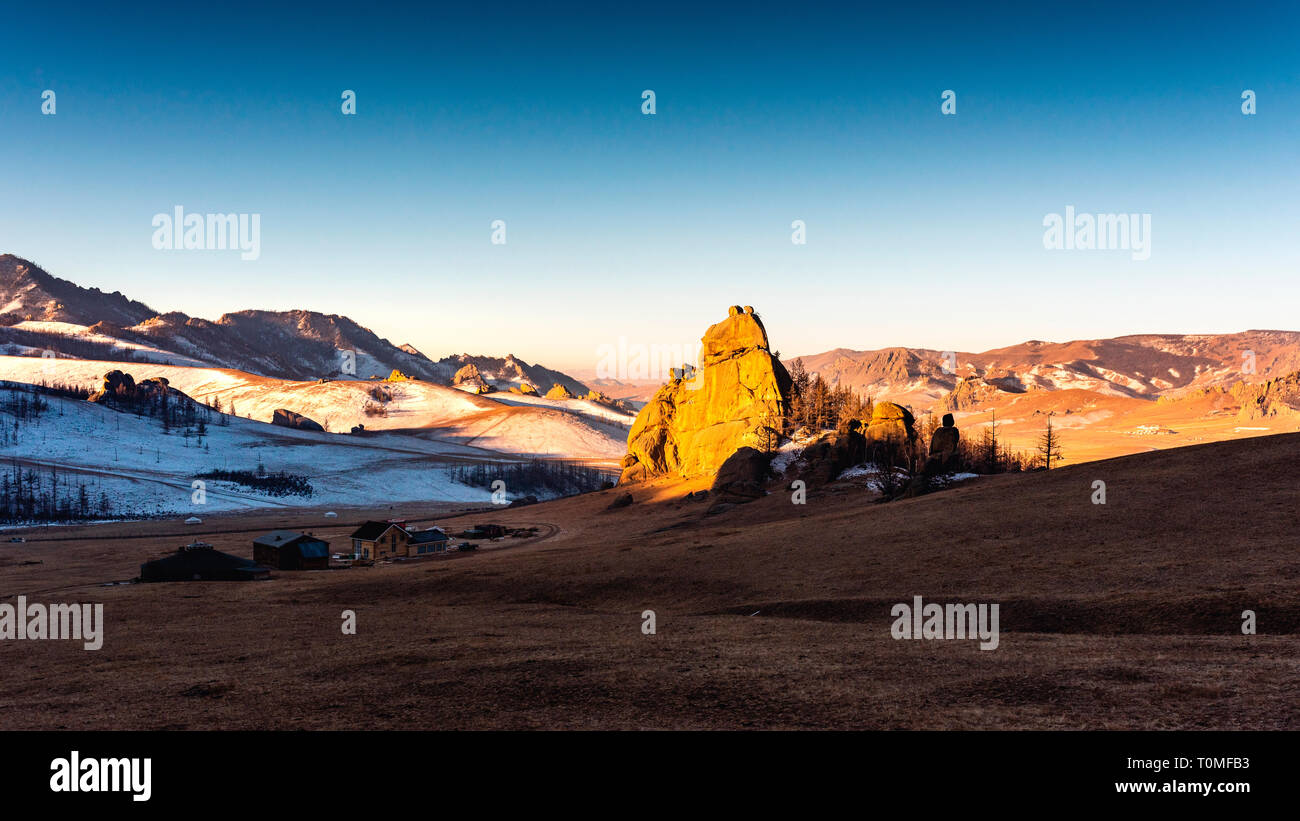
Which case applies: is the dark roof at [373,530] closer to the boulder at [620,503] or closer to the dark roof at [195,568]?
the dark roof at [195,568]

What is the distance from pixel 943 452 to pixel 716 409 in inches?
2715

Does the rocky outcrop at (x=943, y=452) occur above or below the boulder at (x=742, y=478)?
above

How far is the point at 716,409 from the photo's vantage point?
145 metres

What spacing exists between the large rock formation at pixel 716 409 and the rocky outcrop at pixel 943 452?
47436 mm

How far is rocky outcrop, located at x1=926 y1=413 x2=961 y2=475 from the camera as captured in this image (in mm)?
78062

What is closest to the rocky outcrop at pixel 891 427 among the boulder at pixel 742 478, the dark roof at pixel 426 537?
the boulder at pixel 742 478

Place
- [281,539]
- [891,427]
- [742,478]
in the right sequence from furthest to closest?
[742,478]
[891,427]
[281,539]

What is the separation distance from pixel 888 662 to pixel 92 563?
90.5 meters

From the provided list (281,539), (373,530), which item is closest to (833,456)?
(373,530)

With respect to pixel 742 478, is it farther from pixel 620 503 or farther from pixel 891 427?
pixel 620 503

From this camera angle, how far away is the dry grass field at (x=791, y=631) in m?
16.1

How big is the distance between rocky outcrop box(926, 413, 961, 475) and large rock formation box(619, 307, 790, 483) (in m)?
47.4
